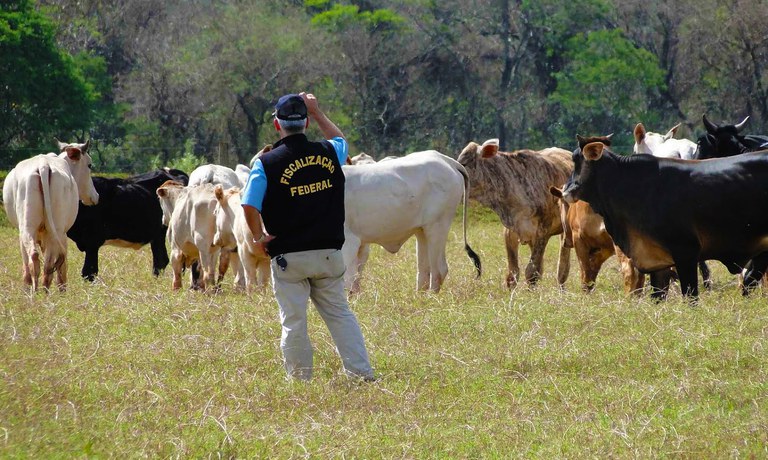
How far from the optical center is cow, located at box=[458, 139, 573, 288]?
45.6 feet

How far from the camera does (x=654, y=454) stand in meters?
6.11

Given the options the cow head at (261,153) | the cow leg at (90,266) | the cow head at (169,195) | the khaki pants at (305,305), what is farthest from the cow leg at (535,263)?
the khaki pants at (305,305)

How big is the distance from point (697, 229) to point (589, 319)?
174 cm

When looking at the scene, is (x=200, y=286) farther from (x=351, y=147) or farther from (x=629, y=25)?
(x=629, y=25)

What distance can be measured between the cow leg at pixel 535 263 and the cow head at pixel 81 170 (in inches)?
196

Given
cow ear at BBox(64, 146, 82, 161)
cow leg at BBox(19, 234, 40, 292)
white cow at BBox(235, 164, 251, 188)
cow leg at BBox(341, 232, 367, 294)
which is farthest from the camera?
white cow at BBox(235, 164, 251, 188)

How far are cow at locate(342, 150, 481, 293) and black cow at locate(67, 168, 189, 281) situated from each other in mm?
4385

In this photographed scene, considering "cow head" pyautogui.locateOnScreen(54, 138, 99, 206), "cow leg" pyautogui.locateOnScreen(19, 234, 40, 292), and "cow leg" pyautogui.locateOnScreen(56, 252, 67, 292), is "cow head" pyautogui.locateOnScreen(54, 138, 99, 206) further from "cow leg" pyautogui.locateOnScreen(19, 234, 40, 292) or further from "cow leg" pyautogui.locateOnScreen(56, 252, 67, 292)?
"cow leg" pyautogui.locateOnScreen(19, 234, 40, 292)

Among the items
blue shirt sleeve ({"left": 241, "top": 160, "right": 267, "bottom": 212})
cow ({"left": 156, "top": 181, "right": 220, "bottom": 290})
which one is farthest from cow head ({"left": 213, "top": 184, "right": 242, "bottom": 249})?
blue shirt sleeve ({"left": 241, "top": 160, "right": 267, "bottom": 212})

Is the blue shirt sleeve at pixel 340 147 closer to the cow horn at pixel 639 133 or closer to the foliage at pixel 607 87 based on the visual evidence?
the cow horn at pixel 639 133

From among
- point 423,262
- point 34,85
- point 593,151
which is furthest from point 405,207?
point 34,85

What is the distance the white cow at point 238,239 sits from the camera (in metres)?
12.3

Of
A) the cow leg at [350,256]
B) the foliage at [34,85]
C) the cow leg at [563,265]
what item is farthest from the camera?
the foliage at [34,85]

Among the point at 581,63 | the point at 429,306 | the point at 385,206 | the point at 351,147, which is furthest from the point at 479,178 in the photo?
the point at 581,63
